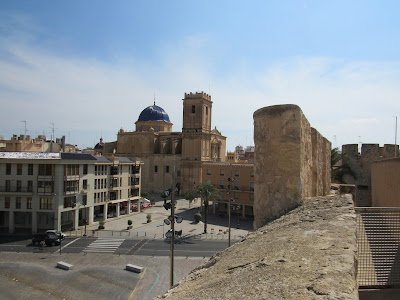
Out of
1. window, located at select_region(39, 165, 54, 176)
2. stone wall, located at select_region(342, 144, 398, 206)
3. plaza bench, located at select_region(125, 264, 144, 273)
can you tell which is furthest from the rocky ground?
window, located at select_region(39, 165, 54, 176)

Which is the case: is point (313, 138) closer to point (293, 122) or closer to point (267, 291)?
point (293, 122)

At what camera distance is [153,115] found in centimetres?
6419

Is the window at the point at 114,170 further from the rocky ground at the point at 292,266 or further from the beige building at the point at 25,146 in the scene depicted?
the rocky ground at the point at 292,266

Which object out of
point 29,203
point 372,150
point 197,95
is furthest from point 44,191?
point 197,95

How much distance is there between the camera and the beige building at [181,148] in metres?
52.2

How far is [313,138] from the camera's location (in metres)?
11.3

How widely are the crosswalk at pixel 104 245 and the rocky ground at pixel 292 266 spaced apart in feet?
66.4

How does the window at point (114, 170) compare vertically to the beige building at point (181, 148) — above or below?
below

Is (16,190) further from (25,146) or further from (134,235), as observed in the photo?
(25,146)

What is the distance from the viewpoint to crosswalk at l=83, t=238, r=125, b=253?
24438 millimetres

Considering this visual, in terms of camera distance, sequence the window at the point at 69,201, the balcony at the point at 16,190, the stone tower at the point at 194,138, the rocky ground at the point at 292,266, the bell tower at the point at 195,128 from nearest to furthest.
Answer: the rocky ground at the point at 292,266, the balcony at the point at 16,190, the window at the point at 69,201, the stone tower at the point at 194,138, the bell tower at the point at 195,128

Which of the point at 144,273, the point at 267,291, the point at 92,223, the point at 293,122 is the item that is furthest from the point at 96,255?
→ the point at 267,291

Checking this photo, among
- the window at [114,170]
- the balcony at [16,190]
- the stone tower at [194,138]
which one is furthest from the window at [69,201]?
the stone tower at [194,138]

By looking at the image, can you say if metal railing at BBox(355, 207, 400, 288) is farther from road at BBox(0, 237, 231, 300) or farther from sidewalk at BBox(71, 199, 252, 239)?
sidewalk at BBox(71, 199, 252, 239)
